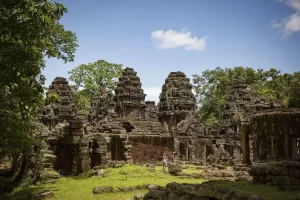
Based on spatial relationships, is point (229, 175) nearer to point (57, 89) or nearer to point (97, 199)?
point (97, 199)

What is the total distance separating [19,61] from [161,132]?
24452 mm

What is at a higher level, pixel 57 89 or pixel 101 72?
pixel 101 72

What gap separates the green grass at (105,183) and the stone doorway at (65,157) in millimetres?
4123

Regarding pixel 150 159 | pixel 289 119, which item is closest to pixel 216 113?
pixel 150 159

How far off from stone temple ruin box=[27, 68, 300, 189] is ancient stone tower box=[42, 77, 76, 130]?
5.4 inches

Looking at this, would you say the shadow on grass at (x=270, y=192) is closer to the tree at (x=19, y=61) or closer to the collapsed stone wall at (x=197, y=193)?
the collapsed stone wall at (x=197, y=193)

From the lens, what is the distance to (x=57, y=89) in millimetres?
49594

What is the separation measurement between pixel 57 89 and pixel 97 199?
3781cm

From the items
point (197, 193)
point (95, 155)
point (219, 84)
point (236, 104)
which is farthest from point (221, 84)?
point (197, 193)

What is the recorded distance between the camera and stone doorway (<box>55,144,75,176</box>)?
76.0 feet

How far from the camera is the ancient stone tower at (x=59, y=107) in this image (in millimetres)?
46875

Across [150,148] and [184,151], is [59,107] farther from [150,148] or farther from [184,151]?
[150,148]

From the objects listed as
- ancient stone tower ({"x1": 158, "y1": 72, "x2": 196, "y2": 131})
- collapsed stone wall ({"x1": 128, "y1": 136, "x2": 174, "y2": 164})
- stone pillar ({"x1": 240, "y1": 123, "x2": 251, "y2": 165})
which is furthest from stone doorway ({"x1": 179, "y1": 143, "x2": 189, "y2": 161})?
stone pillar ({"x1": 240, "y1": 123, "x2": 251, "y2": 165})

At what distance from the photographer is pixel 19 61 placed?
10.8 meters
